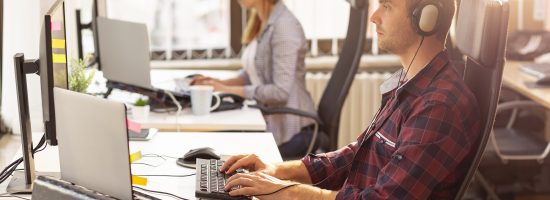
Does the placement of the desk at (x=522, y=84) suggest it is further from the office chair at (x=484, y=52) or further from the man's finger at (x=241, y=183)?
the man's finger at (x=241, y=183)

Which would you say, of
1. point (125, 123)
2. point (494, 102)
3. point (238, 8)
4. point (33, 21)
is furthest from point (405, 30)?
point (238, 8)

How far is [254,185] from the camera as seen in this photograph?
1980mm

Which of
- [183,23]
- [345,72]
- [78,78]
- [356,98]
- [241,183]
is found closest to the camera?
[241,183]

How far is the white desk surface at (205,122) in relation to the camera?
3010 mm

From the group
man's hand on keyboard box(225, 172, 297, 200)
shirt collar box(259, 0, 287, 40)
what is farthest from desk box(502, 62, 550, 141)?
man's hand on keyboard box(225, 172, 297, 200)

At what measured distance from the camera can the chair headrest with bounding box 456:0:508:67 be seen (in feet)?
5.80

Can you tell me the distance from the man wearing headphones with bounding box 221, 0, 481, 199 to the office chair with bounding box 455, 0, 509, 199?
2cm

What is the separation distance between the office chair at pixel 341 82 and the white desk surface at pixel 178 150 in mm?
558

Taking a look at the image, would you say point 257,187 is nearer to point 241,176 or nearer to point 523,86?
point 241,176

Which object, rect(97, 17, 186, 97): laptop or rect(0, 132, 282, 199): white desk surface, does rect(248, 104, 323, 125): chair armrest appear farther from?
rect(0, 132, 282, 199): white desk surface

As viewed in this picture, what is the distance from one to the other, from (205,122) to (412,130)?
1.31 metres

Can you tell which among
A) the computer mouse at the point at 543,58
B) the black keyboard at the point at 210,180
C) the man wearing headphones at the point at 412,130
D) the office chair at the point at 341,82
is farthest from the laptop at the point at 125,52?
the computer mouse at the point at 543,58

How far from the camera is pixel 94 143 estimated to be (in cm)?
181

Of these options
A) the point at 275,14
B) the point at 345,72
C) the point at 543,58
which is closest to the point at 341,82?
the point at 345,72
